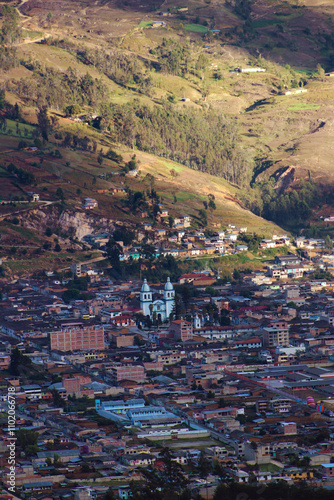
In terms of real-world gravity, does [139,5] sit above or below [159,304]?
above

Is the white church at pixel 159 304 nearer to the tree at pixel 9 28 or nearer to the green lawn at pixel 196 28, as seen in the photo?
the tree at pixel 9 28

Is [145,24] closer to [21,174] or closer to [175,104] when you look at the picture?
[175,104]

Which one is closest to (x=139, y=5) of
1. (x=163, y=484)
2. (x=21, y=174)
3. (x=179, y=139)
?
(x=179, y=139)

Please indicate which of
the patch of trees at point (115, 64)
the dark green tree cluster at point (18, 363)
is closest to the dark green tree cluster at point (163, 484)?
the dark green tree cluster at point (18, 363)

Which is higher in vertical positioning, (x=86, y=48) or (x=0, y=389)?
(x=86, y=48)

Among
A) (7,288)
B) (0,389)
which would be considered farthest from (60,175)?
(0,389)

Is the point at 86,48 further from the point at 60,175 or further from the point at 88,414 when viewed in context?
the point at 88,414
